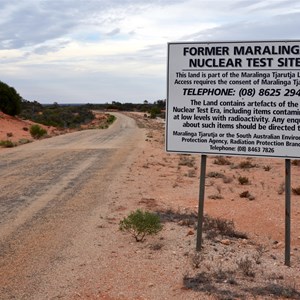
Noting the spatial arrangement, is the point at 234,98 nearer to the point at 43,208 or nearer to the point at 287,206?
the point at 287,206

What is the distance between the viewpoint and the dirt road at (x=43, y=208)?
5484 mm

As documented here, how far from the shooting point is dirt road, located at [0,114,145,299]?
5.48 m

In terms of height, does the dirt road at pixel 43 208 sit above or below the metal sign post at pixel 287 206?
below

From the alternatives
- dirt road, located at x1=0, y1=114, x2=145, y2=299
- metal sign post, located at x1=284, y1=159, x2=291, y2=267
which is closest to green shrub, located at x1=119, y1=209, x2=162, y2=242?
dirt road, located at x1=0, y1=114, x2=145, y2=299

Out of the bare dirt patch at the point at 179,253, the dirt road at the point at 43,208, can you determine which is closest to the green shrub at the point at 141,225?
the bare dirt patch at the point at 179,253

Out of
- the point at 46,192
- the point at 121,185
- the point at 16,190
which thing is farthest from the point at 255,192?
the point at 16,190

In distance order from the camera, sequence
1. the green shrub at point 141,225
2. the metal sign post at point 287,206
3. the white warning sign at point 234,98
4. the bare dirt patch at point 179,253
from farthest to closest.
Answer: the green shrub at point 141,225 → the metal sign post at point 287,206 → the white warning sign at point 234,98 → the bare dirt patch at point 179,253

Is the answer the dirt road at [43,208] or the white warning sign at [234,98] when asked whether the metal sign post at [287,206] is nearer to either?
the white warning sign at [234,98]

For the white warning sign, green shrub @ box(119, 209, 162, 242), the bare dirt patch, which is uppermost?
the white warning sign

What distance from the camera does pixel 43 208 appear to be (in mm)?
9188

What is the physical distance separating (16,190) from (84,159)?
21.9 ft

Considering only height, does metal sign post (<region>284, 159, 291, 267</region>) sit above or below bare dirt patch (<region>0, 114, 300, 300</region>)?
above

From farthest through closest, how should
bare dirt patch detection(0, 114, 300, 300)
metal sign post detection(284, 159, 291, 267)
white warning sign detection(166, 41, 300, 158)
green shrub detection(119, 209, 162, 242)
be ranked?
green shrub detection(119, 209, 162, 242) < metal sign post detection(284, 159, 291, 267) < white warning sign detection(166, 41, 300, 158) < bare dirt patch detection(0, 114, 300, 300)

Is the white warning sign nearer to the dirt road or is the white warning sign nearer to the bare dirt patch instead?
the bare dirt patch
